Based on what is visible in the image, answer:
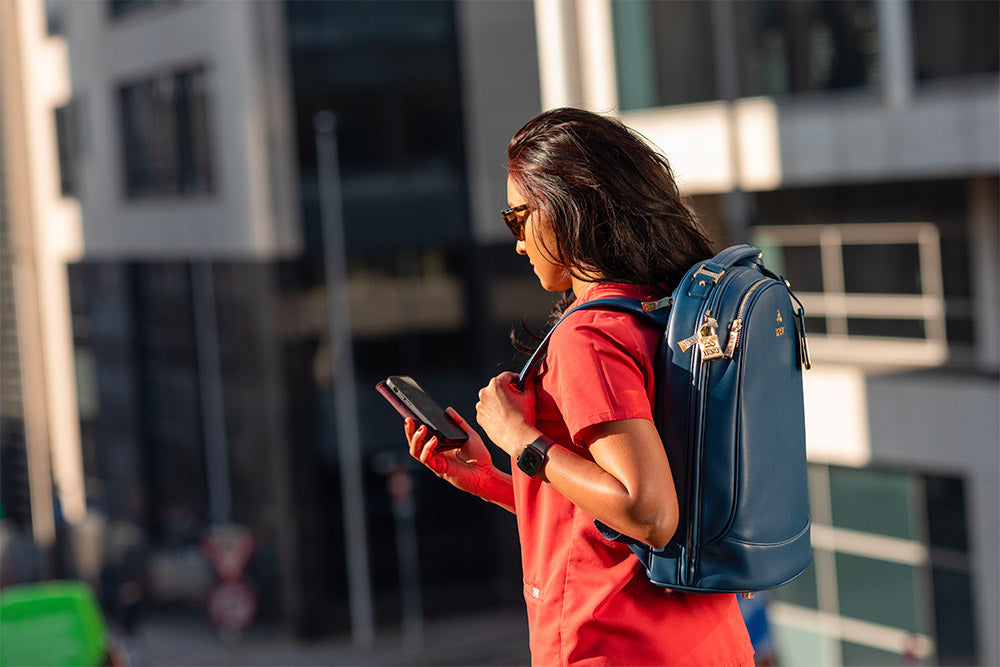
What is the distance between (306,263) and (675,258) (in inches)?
731

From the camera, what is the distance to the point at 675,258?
67.6 inches

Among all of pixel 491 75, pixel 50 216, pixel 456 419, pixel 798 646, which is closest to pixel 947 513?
pixel 798 646

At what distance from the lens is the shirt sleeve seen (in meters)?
1.52

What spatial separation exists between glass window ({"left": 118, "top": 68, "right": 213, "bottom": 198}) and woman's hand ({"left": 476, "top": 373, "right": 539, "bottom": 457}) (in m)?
20.0

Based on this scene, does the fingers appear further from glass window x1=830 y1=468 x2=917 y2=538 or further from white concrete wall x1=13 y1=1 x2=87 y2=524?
white concrete wall x1=13 y1=1 x2=87 y2=524

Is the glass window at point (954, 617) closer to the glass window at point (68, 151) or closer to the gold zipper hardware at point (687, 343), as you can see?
the gold zipper hardware at point (687, 343)

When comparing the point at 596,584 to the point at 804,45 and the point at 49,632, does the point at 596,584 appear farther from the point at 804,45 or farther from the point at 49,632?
the point at 804,45

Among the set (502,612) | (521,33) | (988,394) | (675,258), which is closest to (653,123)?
(988,394)

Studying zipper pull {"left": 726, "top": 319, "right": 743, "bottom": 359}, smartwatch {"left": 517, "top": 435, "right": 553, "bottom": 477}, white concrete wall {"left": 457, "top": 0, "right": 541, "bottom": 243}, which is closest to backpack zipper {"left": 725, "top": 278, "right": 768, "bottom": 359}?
zipper pull {"left": 726, "top": 319, "right": 743, "bottom": 359}

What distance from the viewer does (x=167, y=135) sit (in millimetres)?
22156

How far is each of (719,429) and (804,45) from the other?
424 inches

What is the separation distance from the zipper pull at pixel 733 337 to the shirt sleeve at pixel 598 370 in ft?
0.31

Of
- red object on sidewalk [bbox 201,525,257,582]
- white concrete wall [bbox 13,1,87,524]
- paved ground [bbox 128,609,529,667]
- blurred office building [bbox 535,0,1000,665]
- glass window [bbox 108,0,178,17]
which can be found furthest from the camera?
white concrete wall [bbox 13,1,87,524]

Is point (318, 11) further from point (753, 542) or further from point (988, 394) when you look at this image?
point (753, 542)
